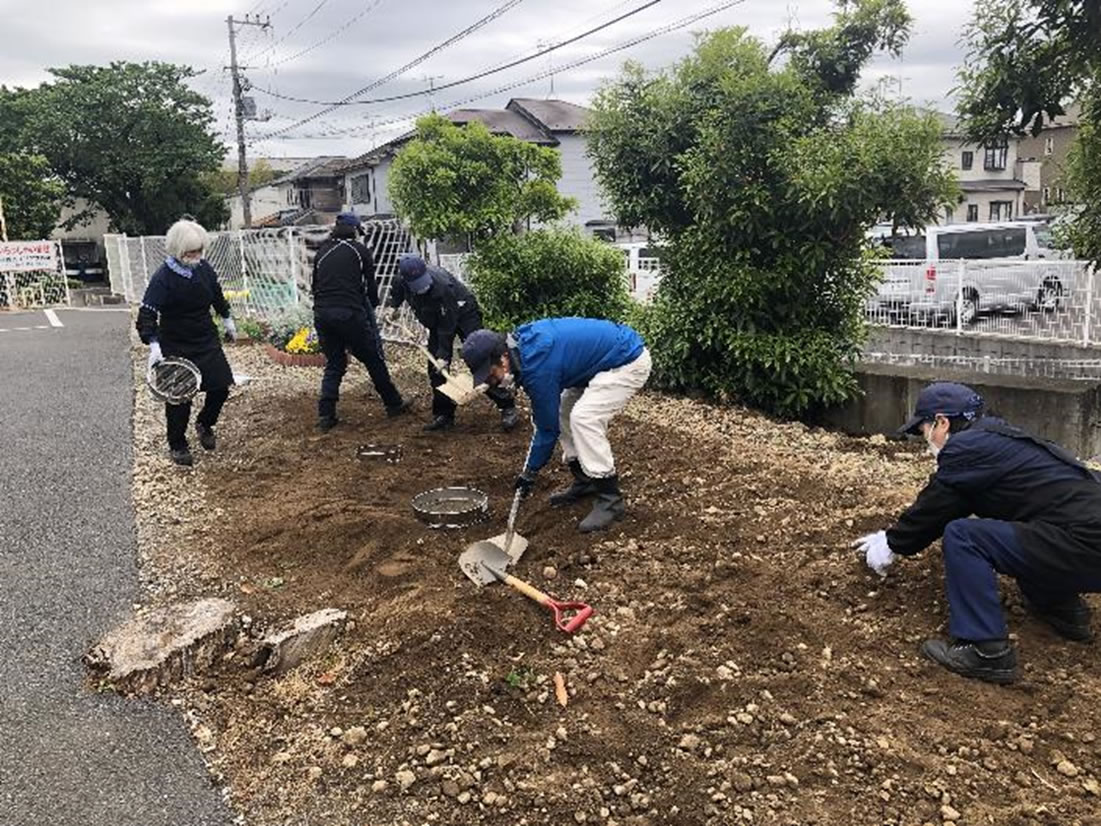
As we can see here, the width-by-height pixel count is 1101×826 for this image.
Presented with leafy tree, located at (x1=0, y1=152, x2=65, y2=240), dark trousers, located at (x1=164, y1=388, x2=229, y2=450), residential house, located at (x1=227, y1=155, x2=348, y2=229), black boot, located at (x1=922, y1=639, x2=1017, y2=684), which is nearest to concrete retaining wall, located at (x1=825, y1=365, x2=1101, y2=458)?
black boot, located at (x1=922, y1=639, x2=1017, y2=684)

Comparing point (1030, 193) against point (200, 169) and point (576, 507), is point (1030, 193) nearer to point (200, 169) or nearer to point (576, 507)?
point (200, 169)

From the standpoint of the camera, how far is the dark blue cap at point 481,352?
395 centimetres

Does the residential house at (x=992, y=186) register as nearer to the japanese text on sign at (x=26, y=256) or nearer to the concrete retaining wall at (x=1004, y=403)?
the concrete retaining wall at (x=1004, y=403)

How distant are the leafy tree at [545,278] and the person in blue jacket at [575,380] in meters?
5.14

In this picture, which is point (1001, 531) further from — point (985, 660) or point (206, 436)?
point (206, 436)

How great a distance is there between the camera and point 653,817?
7.97 ft

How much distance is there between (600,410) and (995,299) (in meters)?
6.39

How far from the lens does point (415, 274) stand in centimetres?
654

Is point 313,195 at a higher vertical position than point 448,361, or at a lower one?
higher

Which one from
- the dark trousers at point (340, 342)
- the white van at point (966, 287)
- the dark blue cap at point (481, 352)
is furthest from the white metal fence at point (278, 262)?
the dark blue cap at point (481, 352)

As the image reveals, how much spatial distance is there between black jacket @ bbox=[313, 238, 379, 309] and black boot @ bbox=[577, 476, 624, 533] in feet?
10.1

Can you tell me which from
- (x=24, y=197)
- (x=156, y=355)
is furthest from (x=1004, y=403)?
(x=24, y=197)

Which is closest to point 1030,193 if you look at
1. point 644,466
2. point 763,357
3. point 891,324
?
point 891,324

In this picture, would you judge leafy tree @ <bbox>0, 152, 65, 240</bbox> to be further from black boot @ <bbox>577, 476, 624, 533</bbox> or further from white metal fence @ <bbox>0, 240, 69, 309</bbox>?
black boot @ <bbox>577, 476, 624, 533</bbox>
